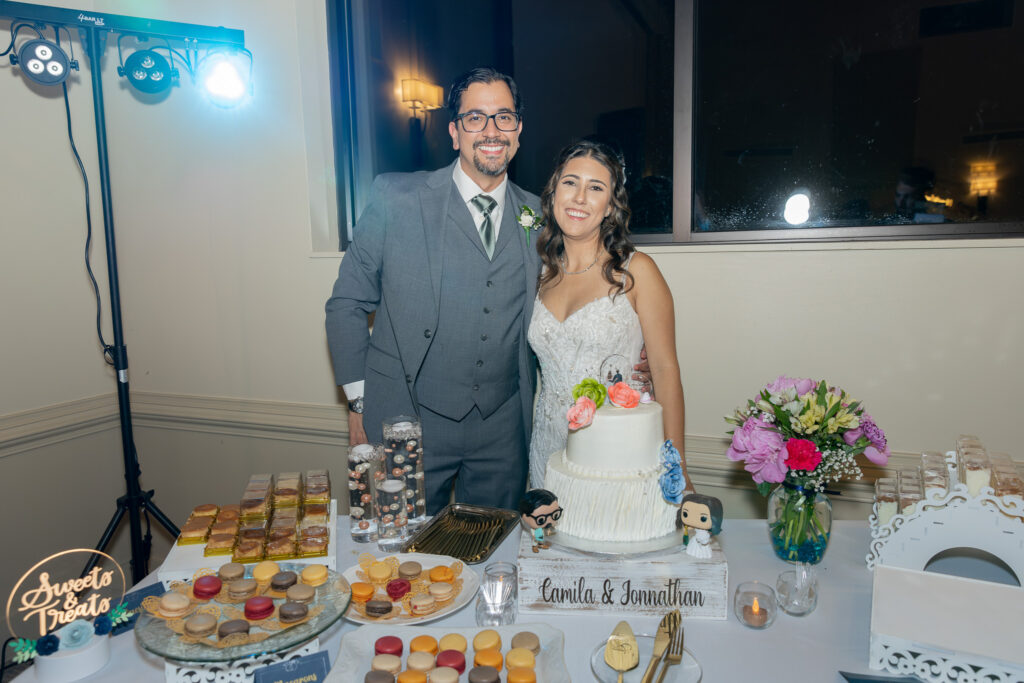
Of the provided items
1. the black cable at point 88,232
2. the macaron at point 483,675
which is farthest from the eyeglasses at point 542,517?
the black cable at point 88,232

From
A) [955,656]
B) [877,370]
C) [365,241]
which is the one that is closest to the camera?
[955,656]

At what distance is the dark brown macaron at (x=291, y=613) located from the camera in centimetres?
117

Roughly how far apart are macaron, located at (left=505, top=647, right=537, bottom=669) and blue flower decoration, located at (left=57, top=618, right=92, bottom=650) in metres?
0.76

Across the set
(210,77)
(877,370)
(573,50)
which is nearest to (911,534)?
(877,370)

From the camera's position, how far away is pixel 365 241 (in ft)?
7.61

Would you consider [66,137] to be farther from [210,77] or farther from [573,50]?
[573,50]

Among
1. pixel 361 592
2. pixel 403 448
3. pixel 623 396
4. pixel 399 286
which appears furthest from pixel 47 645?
pixel 399 286

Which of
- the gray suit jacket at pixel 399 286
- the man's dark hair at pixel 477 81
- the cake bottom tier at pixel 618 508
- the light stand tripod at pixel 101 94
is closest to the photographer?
the cake bottom tier at pixel 618 508

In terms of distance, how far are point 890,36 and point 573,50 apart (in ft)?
4.21

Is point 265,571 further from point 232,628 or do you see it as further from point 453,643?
point 453,643

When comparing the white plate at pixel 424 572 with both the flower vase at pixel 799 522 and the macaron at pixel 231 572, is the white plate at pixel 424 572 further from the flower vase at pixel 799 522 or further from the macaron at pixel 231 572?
the flower vase at pixel 799 522

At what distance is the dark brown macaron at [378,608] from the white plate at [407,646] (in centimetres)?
9

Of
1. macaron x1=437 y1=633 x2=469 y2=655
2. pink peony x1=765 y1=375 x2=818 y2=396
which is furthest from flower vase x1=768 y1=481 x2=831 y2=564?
macaron x1=437 y1=633 x2=469 y2=655

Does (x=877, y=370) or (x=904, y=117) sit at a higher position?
(x=904, y=117)
